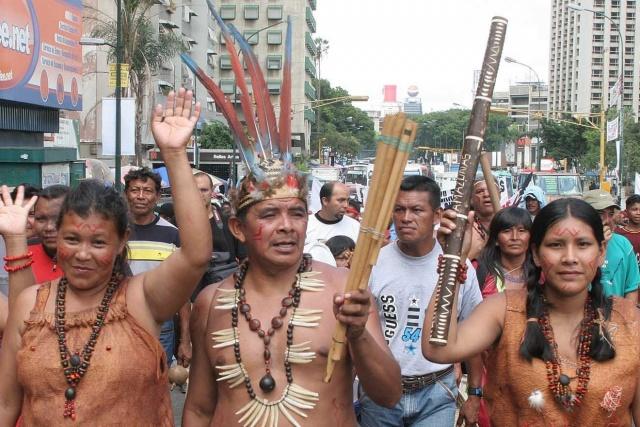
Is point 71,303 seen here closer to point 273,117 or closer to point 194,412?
point 194,412

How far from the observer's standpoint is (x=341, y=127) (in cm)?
11800

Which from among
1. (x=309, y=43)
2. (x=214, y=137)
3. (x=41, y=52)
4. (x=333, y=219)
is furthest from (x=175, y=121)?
(x=309, y=43)

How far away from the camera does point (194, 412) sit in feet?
11.3

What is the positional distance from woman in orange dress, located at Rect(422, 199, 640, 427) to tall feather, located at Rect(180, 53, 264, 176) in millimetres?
822

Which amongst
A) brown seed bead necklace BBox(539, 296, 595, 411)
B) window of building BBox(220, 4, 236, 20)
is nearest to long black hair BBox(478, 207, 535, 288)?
brown seed bead necklace BBox(539, 296, 595, 411)

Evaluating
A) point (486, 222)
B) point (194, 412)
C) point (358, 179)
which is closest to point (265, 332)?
point (194, 412)

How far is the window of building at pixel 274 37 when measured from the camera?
74119 mm

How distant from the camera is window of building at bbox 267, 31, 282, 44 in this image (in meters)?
74.1

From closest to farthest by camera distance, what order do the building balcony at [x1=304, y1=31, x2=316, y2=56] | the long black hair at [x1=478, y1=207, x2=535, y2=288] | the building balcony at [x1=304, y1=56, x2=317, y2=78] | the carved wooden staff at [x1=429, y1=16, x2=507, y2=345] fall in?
the carved wooden staff at [x1=429, y1=16, x2=507, y2=345] → the long black hair at [x1=478, y1=207, x2=535, y2=288] → the building balcony at [x1=304, y1=31, x2=316, y2=56] → the building balcony at [x1=304, y1=56, x2=317, y2=78]

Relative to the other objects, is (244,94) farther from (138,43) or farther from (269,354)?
(138,43)

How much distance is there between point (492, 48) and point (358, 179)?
37.6 meters

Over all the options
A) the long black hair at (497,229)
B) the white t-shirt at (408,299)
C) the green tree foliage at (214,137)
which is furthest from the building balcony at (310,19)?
the white t-shirt at (408,299)

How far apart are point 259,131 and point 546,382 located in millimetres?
1441

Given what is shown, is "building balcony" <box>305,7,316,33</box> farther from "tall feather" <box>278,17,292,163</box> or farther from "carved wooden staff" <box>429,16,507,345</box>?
"carved wooden staff" <box>429,16,507,345</box>
